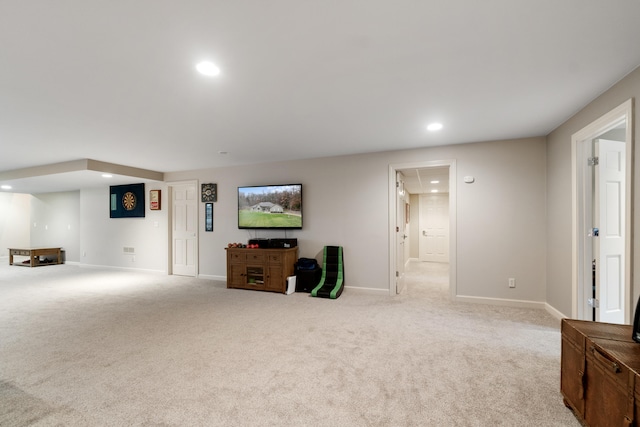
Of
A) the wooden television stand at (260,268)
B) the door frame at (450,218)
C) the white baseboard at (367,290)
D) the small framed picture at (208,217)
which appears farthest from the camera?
the small framed picture at (208,217)

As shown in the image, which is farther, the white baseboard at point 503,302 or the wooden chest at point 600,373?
the white baseboard at point 503,302

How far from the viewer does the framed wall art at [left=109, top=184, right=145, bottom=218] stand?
6500 mm

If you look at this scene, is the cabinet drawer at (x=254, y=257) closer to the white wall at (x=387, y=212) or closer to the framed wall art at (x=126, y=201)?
the white wall at (x=387, y=212)

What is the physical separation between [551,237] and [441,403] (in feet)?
9.62

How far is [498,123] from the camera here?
3.15m

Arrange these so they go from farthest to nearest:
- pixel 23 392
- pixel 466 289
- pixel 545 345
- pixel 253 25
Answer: pixel 466 289 < pixel 545 345 < pixel 23 392 < pixel 253 25

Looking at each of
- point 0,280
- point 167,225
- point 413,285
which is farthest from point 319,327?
point 0,280

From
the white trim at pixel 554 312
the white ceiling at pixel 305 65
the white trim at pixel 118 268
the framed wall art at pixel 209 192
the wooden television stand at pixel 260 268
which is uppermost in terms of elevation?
the white ceiling at pixel 305 65

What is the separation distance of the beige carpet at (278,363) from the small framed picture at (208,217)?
194 cm

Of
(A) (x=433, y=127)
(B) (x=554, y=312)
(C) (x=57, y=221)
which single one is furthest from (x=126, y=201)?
(B) (x=554, y=312)

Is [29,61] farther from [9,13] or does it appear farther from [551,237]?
[551,237]

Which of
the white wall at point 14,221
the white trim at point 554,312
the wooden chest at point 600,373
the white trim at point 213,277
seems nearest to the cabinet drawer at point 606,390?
the wooden chest at point 600,373

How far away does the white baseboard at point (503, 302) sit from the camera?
366cm

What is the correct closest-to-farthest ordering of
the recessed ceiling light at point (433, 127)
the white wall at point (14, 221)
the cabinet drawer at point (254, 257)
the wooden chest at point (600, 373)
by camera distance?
1. the wooden chest at point (600, 373)
2. the recessed ceiling light at point (433, 127)
3. the cabinet drawer at point (254, 257)
4. the white wall at point (14, 221)
